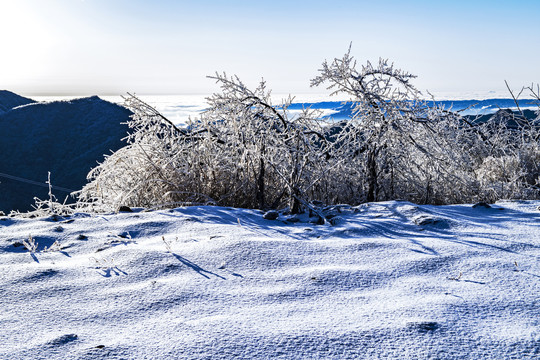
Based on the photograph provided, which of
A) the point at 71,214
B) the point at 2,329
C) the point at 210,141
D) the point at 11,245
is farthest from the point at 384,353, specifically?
the point at 210,141

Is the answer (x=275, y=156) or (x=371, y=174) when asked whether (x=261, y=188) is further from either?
(x=371, y=174)

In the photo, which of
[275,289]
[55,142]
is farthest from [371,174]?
[55,142]

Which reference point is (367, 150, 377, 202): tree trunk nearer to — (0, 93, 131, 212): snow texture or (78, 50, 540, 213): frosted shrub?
(78, 50, 540, 213): frosted shrub

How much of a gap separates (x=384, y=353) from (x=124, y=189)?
286cm

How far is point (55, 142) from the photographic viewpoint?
126ft

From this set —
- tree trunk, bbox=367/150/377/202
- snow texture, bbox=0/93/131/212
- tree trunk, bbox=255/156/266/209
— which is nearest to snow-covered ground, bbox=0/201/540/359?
tree trunk, bbox=255/156/266/209

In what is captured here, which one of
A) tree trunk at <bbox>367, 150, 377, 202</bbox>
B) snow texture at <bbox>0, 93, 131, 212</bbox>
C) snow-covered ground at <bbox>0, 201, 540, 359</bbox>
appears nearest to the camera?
snow-covered ground at <bbox>0, 201, 540, 359</bbox>

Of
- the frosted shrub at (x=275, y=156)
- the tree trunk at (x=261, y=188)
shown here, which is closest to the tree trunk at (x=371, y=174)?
the frosted shrub at (x=275, y=156)

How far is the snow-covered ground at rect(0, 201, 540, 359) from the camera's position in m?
1.24

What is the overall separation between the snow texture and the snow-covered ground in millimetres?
32315

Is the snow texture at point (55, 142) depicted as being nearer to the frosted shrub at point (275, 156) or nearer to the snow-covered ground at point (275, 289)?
the frosted shrub at point (275, 156)

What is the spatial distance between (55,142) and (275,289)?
41672 mm

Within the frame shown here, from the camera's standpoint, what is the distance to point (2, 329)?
1.41 meters

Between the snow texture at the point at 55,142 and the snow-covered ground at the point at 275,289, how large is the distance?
106ft
